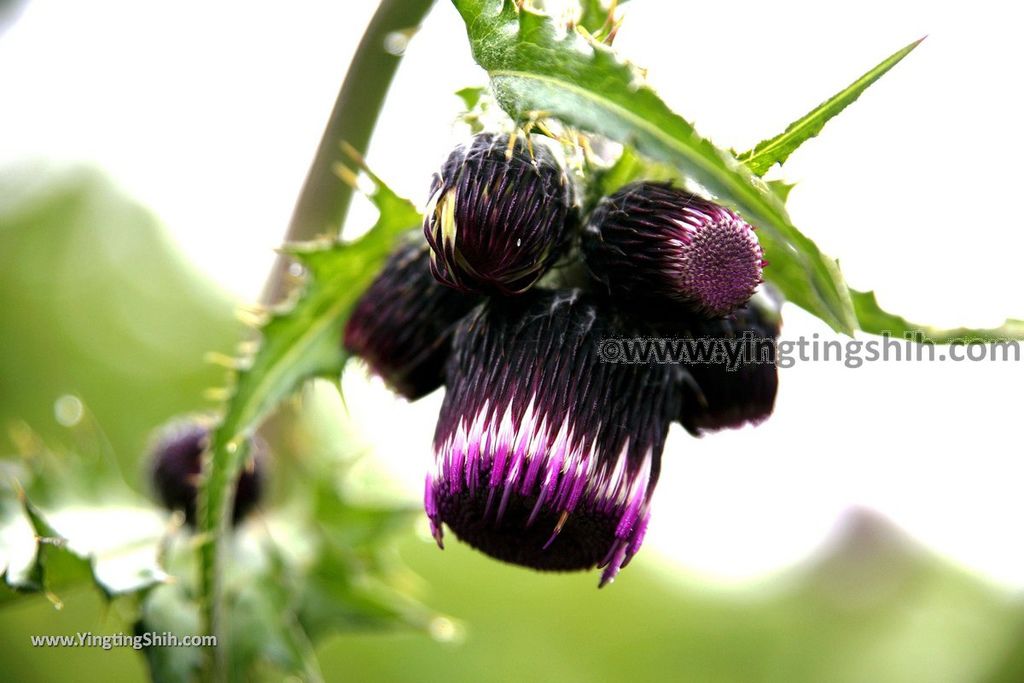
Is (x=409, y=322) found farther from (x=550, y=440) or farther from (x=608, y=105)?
(x=608, y=105)

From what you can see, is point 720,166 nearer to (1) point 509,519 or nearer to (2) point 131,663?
(1) point 509,519

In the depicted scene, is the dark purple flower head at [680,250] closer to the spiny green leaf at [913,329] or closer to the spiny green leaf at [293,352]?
the spiny green leaf at [913,329]

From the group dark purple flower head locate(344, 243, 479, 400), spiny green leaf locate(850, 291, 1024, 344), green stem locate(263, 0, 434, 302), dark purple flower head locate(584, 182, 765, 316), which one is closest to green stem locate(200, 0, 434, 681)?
green stem locate(263, 0, 434, 302)

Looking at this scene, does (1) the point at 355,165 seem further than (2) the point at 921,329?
Yes

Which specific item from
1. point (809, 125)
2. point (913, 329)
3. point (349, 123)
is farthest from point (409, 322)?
point (913, 329)

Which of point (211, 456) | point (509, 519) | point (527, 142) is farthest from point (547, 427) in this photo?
point (211, 456)
